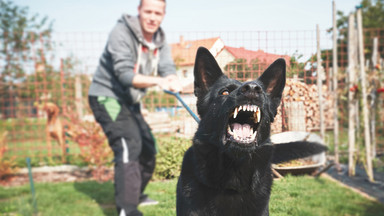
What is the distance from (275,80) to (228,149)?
427 mm

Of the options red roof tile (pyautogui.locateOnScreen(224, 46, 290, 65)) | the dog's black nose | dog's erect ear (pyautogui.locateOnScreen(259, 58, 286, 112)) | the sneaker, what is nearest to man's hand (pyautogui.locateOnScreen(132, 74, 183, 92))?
red roof tile (pyautogui.locateOnScreen(224, 46, 290, 65))

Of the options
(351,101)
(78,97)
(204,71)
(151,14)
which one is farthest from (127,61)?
(78,97)

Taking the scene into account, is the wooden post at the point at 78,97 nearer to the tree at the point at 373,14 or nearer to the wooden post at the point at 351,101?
the wooden post at the point at 351,101

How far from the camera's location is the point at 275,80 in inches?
59.9

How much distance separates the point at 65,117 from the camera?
6590 millimetres

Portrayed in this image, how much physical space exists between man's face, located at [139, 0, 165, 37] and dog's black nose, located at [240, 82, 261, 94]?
2065 mm

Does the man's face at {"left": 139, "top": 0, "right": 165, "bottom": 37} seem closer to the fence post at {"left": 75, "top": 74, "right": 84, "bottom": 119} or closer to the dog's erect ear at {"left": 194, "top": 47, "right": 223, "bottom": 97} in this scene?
the dog's erect ear at {"left": 194, "top": 47, "right": 223, "bottom": 97}

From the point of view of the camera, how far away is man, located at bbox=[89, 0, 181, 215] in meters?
3.01

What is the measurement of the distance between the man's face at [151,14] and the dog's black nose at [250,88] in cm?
207

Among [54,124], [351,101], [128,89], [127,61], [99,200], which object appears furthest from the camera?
[54,124]

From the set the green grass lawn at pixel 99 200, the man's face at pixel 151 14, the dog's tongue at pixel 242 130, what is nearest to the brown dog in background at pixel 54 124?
the green grass lawn at pixel 99 200

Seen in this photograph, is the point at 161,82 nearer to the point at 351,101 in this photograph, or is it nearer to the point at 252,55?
the point at 252,55

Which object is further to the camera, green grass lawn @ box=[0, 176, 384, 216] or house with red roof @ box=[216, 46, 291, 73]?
green grass lawn @ box=[0, 176, 384, 216]

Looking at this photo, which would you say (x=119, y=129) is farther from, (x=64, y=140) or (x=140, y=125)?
(x=64, y=140)
